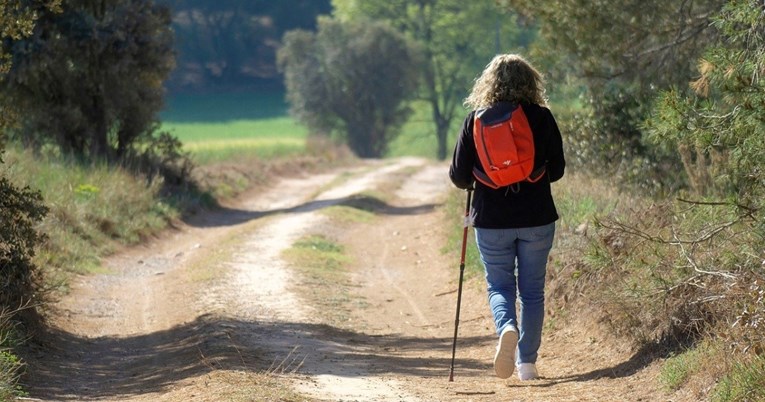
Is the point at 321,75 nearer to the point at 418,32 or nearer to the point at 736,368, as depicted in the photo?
the point at 418,32

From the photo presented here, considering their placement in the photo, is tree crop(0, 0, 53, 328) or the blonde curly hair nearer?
the blonde curly hair

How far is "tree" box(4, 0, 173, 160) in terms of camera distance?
2202 cm

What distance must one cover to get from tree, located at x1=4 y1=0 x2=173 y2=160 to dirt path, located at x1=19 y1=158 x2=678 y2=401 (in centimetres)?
487

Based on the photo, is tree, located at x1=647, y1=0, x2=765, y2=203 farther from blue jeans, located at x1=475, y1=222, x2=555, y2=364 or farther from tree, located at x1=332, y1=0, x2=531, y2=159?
tree, located at x1=332, y1=0, x2=531, y2=159

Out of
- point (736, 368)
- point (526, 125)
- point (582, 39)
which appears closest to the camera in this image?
point (736, 368)

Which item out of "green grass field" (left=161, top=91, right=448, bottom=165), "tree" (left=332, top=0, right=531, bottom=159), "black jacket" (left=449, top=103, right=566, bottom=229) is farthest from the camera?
"tree" (left=332, top=0, right=531, bottom=159)

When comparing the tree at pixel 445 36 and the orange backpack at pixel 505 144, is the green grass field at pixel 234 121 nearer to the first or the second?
the tree at pixel 445 36

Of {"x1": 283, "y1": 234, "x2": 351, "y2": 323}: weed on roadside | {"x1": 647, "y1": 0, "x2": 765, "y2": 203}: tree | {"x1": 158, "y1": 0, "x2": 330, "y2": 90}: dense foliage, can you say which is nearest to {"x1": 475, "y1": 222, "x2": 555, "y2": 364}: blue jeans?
{"x1": 647, "y1": 0, "x2": 765, "y2": 203}: tree

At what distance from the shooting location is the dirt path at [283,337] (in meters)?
8.33

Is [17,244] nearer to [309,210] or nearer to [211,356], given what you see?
[211,356]

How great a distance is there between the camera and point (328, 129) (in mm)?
63250

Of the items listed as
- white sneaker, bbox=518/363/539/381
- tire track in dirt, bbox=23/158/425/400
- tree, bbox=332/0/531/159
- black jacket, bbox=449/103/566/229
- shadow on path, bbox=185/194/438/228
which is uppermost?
tree, bbox=332/0/531/159

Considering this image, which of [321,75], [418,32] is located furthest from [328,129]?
[418,32]

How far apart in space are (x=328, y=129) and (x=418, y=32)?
12.2m
